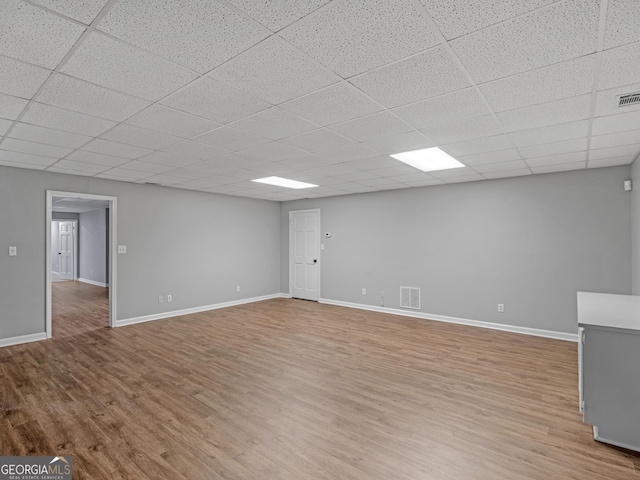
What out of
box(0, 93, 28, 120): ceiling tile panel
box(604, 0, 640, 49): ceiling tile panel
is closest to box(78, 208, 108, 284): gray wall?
box(0, 93, 28, 120): ceiling tile panel

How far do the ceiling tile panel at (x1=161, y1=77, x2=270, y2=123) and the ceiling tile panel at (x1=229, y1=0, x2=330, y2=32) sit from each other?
76 cm

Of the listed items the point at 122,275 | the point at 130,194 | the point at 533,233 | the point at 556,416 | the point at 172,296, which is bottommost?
the point at 556,416

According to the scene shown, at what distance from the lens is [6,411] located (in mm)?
2764

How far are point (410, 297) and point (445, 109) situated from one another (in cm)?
440

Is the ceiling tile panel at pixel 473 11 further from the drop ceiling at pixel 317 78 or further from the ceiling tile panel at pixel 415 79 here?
the ceiling tile panel at pixel 415 79

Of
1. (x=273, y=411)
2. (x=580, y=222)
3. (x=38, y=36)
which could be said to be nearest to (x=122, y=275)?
(x=273, y=411)

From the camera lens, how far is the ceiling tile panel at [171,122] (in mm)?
2689

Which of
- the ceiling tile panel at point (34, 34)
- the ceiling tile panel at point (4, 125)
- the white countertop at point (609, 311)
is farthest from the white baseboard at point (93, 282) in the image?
the white countertop at point (609, 311)

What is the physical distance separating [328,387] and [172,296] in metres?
4.37

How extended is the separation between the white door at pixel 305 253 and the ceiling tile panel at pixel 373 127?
4.62m

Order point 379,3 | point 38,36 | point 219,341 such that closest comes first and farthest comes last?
point 379,3 → point 38,36 → point 219,341

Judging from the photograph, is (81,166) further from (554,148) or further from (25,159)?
(554,148)

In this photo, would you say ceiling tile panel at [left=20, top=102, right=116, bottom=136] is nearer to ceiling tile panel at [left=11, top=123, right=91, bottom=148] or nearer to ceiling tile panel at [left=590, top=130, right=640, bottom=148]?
ceiling tile panel at [left=11, top=123, right=91, bottom=148]

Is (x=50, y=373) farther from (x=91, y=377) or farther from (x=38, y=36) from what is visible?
(x=38, y=36)
